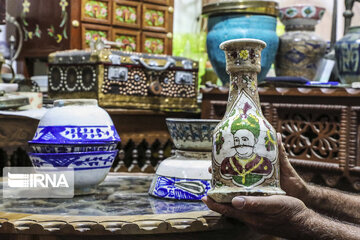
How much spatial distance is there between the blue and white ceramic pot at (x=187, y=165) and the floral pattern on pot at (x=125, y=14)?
2.66m

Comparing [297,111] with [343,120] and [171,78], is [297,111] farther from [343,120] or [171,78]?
[171,78]

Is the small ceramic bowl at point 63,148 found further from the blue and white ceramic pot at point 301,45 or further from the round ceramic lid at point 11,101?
the blue and white ceramic pot at point 301,45

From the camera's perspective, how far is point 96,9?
12.8ft

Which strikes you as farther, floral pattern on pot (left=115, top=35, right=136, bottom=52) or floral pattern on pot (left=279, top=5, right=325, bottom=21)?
floral pattern on pot (left=115, top=35, right=136, bottom=52)

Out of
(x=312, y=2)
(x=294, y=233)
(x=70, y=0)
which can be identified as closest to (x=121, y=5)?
(x=70, y=0)

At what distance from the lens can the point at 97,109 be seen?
58.5 inches

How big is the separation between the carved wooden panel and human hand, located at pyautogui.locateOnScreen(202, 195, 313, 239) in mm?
1131

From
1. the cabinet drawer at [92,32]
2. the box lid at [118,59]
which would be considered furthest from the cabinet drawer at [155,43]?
the box lid at [118,59]

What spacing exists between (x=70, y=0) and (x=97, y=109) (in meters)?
2.49

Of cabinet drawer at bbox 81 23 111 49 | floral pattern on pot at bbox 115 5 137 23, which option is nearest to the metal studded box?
cabinet drawer at bbox 81 23 111 49

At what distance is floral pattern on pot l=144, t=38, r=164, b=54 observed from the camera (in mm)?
4227

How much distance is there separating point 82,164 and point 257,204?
518 mm

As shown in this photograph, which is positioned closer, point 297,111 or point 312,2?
point 297,111

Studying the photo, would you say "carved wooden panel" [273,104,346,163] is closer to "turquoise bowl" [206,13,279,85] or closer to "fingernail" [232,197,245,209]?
"turquoise bowl" [206,13,279,85]
